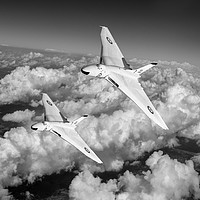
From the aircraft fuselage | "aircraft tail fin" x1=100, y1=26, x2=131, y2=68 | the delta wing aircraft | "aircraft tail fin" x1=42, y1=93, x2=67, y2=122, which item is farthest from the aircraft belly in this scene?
"aircraft tail fin" x1=100, y1=26, x2=131, y2=68

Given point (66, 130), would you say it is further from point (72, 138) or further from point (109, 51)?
point (109, 51)

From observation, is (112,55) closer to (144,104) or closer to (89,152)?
(144,104)

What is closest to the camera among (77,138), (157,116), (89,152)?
(157,116)

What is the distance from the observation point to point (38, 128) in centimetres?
4309

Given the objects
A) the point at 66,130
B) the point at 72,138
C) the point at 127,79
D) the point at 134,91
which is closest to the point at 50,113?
the point at 66,130

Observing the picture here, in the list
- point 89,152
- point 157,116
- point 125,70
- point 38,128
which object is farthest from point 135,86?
point 38,128

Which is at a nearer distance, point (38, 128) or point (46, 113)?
point (38, 128)

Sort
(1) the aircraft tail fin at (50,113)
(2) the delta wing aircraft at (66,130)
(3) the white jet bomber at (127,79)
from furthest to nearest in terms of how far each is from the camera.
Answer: (1) the aircraft tail fin at (50,113), (2) the delta wing aircraft at (66,130), (3) the white jet bomber at (127,79)

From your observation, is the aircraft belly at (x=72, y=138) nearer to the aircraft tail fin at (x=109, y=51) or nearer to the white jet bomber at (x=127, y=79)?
the white jet bomber at (x=127, y=79)

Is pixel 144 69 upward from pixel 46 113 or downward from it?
upward

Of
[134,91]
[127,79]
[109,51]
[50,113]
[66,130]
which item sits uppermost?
[109,51]

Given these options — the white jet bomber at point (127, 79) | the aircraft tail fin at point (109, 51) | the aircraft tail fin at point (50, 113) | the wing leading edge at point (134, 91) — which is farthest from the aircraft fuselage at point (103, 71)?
the aircraft tail fin at point (50, 113)

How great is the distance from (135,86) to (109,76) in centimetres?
569

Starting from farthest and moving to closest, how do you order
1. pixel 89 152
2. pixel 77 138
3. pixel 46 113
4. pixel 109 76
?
pixel 46 113 → pixel 77 138 → pixel 89 152 → pixel 109 76
